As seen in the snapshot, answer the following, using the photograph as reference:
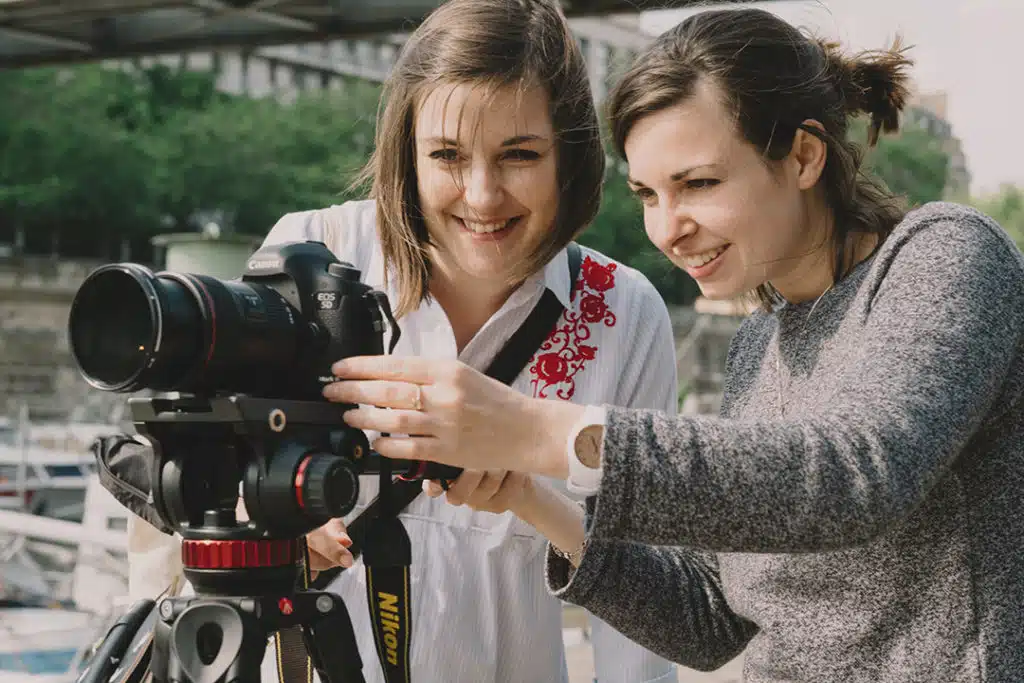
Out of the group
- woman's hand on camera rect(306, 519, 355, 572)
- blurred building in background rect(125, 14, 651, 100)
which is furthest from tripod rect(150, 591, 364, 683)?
blurred building in background rect(125, 14, 651, 100)

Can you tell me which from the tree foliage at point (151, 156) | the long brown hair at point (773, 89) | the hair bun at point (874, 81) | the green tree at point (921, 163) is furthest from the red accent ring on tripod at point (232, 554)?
the green tree at point (921, 163)

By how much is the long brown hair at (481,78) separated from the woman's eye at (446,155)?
9 cm

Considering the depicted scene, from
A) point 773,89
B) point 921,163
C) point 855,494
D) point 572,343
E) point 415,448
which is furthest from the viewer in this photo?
point 921,163

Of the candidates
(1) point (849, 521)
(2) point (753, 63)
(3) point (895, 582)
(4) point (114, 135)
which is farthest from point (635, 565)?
(4) point (114, 135)

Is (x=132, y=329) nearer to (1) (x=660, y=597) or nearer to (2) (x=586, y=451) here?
(2) (x=586, y=451)

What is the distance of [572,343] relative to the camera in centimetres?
204

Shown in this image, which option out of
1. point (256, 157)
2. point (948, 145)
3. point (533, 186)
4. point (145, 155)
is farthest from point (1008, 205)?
point (533, 186)

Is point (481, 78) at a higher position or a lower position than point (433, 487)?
higher

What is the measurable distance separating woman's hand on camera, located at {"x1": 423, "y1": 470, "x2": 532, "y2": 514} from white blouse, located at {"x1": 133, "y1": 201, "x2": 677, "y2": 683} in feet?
1.00

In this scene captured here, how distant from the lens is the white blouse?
75.5 inches

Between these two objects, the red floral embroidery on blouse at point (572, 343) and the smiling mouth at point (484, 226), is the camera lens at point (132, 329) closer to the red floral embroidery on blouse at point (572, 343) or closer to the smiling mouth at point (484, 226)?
the smiling mouth at point (484, 226)

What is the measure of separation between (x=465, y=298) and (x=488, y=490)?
56 cm

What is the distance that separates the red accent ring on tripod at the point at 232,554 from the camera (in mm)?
1320

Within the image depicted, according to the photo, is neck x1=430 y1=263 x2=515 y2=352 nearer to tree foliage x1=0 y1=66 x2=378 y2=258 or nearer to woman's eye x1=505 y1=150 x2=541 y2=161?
woman's eye x1=505 y1=150 x2=541 y2=161
